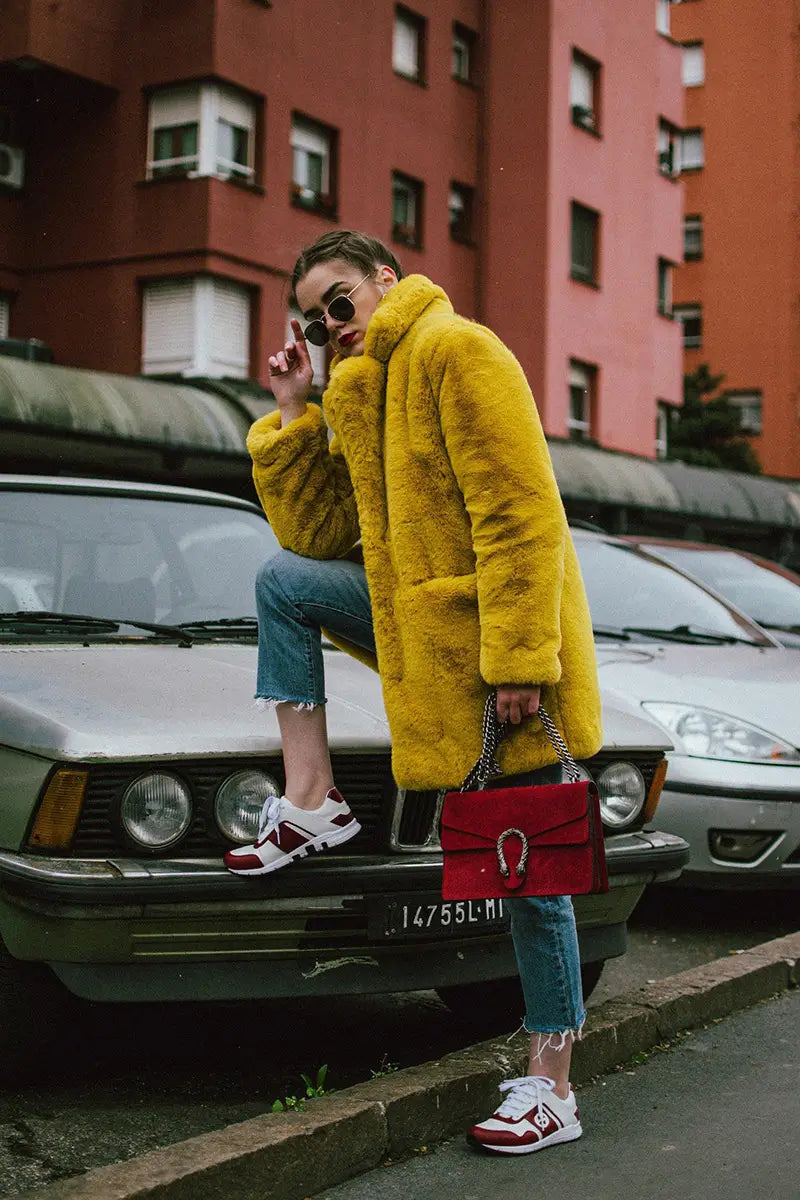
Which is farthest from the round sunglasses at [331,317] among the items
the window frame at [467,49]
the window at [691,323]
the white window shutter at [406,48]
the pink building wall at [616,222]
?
the window at [691,323]

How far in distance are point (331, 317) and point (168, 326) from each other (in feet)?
66.2

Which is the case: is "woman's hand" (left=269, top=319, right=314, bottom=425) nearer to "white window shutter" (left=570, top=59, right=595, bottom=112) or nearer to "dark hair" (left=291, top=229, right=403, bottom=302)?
"dark hair" (left=291, top=229, right=403, bottom=302)

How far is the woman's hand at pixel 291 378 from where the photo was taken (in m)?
3.96

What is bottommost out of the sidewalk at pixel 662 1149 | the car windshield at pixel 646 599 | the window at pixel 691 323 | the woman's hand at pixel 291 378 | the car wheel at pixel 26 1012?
the sidewalk at pixel 662 1149

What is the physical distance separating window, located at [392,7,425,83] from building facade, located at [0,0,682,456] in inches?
1.5

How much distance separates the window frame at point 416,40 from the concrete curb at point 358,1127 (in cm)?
2400

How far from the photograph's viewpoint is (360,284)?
3.73 meters

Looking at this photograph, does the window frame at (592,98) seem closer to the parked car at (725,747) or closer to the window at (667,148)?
the window at (667,148)

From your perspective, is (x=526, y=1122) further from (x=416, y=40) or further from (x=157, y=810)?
(x=416, y=40)

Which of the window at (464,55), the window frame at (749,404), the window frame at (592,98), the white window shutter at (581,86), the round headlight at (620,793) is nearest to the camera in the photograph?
the round headlight at (620,793)

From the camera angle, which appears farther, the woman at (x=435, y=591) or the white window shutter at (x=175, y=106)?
the white window shutter at (x=175, y=106)

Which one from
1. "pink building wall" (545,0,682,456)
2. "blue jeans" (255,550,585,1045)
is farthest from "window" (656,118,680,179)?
"blue jeans" (255,550,585,1045)

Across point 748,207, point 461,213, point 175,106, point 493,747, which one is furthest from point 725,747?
point 748,207

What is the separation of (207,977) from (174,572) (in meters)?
1.69
